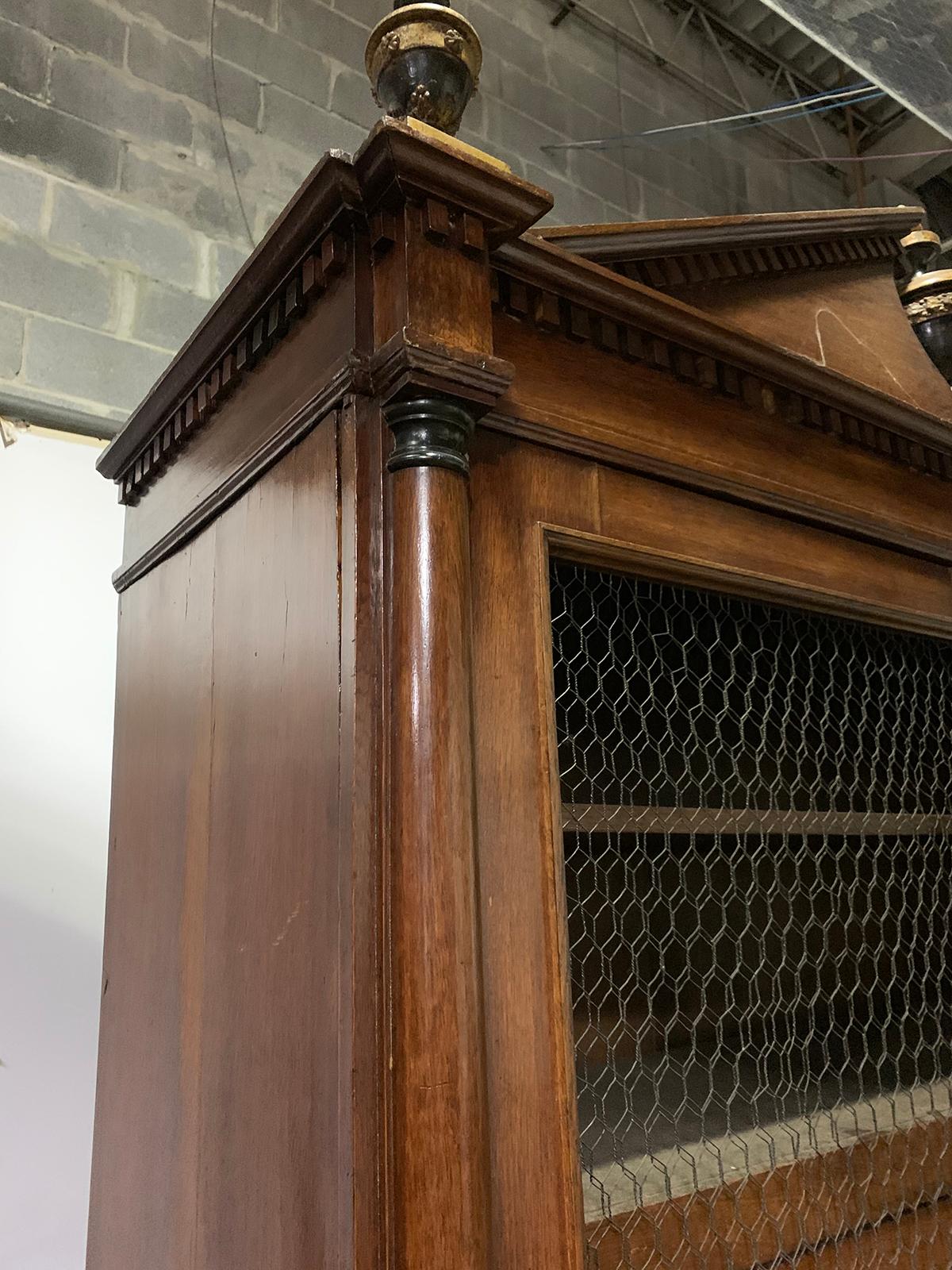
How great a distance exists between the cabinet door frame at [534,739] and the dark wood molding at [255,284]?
7.2 inches

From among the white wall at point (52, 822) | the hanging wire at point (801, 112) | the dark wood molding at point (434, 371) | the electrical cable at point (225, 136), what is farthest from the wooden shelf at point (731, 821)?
the hanging wire at point (801, 112)

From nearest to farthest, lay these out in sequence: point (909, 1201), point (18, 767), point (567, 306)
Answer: point (567, 306) → point (909, 1201) → point (18, 767)

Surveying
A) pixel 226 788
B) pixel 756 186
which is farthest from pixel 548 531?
pixel 756 186

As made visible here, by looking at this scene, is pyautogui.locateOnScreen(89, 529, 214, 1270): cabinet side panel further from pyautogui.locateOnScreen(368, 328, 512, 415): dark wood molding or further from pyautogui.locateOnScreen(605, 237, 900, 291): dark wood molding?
pyautogui.locateOnScreen(605, 237, 900, 291): dark wood molding

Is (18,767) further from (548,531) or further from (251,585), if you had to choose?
(548,531)

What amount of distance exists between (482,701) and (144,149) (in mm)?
1186

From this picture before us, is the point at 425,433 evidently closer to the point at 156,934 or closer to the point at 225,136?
the point at 156,934

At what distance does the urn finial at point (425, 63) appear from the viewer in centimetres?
70

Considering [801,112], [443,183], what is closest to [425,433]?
[443,183]

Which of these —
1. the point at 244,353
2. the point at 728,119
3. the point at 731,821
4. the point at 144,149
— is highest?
the point at 728,119

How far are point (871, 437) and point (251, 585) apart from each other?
25.2 inches

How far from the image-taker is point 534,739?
64 centimetres

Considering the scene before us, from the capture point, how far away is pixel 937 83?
1188 millimetres

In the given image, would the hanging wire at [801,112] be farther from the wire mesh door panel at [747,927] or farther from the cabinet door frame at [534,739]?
the cabinet door frame at [534,739]
